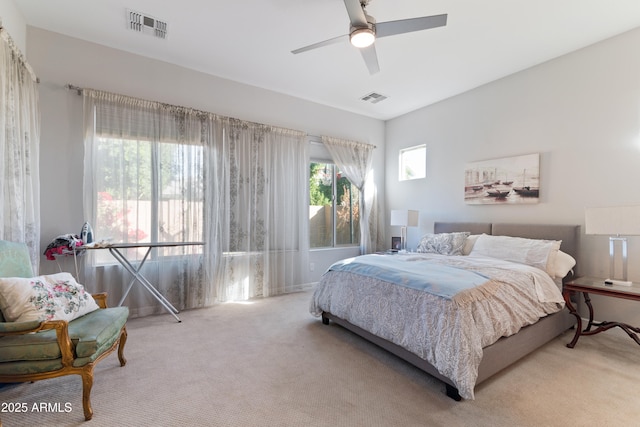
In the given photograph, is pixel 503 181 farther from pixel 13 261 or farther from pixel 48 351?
pixel 13 261

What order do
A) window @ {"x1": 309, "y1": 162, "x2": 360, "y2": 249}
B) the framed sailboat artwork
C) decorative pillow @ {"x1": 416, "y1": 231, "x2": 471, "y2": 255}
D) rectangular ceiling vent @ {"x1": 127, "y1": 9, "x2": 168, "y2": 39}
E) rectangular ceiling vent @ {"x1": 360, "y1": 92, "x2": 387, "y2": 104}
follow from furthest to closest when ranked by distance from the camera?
window @ {"x1": 309, "y1": 162, "x2": 360, "y2": 249}
rectangular ceiling vent @ {"x1": 360, "y1": 92, "x2": 387, "y2": 104}
decorative pillow @ {"x1": 416, "y1": 231, "x2": 471, "y2": 255}
the framed sailboat artwork
rectangular ceiling vent @ {"x1": 127, "y1": 9, "x2": 168, "y2": 39}

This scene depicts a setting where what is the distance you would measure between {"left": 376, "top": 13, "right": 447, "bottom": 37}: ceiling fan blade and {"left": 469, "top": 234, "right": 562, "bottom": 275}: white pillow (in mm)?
2377

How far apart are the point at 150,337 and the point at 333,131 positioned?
12.5ft

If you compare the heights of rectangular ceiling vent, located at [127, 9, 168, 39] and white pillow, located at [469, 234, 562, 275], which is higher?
rectangular ceiling vent, located at [127, 9, 168, 39]

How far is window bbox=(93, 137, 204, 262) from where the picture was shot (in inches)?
122

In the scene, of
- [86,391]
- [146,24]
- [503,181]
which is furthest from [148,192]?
[503,181]

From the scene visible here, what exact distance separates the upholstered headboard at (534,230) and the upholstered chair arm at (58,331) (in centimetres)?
420

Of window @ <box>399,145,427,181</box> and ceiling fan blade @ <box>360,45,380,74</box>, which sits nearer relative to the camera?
ceiling fan blade @ <box>360,45,380,74</box>

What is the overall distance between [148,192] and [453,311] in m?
3.30

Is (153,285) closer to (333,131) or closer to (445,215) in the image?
(333,131)

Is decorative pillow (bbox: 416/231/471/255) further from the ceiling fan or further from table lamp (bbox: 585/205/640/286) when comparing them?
the ceiling fan

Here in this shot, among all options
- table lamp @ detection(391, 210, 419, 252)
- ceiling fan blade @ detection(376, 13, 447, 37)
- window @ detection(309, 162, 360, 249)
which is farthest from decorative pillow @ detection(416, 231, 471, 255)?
ceiling fan blade @ detection(376, 13, 447, 37)

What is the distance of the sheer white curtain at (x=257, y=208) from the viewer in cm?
376

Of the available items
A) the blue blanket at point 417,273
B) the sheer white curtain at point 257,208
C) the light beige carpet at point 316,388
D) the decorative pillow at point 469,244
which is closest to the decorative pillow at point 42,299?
the light beige carpet at point 316,388
